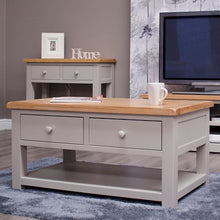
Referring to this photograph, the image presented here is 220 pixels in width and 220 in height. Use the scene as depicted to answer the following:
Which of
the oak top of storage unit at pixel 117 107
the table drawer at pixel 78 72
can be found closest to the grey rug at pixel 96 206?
the oak top of storage unit at pixel 117 107

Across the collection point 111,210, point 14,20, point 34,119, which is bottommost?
point 111,210

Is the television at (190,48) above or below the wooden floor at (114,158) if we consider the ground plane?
above

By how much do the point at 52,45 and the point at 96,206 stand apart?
2874mm

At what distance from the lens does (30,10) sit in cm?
511

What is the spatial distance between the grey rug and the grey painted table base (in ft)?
0.14

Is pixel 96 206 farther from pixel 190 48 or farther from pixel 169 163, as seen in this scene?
pixel 190 48

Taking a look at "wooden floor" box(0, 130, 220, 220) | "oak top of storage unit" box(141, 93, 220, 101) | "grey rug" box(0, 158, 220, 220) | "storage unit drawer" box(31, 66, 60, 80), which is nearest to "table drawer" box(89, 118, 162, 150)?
"grey rug" box(0, 158, 220, 220)

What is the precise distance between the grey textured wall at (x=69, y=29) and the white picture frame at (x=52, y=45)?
12cm

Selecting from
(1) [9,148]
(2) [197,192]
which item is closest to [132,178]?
(2) [197,192]

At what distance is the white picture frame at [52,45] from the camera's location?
4.83m

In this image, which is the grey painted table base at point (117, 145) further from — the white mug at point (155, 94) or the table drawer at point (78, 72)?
the table drawer at point (78, 72)

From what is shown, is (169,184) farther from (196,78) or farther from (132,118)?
(196,78)

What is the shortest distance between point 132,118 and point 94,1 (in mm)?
2794

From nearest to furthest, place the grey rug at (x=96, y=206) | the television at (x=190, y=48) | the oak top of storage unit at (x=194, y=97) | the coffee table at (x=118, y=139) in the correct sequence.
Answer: the grey rug at (x=96, y=206)
the coffee table at (x=118, y=139)
the oak top of storage unit at (x=194, y=97)
the television at (x=190, y=48)
